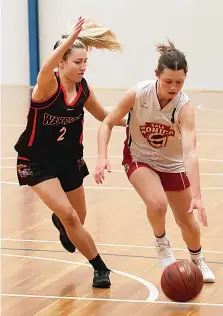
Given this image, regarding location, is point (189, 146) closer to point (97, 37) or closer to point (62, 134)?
point (62, 134)

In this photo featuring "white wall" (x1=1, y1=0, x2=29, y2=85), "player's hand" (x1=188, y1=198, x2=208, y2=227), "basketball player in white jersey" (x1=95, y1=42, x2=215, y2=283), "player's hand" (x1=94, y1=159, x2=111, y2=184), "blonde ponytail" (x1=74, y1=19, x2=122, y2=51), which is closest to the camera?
"player's hand" (x1=188, y1=198, x2=208, y2=227)

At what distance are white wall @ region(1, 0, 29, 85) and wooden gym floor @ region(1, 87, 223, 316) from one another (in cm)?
844

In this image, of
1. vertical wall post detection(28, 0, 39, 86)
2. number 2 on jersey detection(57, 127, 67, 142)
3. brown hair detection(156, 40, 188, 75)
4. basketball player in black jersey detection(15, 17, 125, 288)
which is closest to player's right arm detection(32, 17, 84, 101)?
basketball player in black jersey detection(15, 17, 125, 288)

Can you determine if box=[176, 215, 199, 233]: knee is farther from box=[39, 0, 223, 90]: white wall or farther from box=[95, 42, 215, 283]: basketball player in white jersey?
box=[39, 0, 223, 90]: white wall

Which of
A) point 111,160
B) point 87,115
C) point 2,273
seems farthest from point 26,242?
point 87,115

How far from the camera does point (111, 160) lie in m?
10.6

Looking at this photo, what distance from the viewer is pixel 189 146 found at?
207 inches

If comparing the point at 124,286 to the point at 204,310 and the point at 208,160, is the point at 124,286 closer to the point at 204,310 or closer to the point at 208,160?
the point at 204,310

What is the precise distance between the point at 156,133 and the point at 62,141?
658 millimetres

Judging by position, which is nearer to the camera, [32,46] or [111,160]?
[111,160]

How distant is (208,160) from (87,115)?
195 inches

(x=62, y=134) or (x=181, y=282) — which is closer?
(x=181, y=282)

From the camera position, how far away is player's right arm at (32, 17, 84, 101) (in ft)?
16.9

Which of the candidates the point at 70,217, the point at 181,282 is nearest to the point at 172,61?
the point at 70,217
